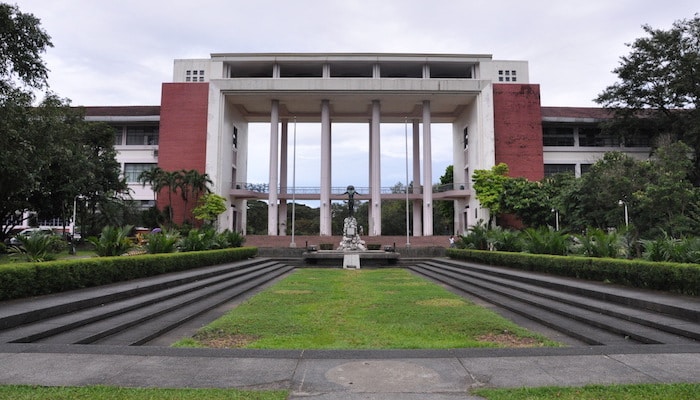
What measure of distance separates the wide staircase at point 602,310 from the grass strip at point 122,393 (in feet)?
14.2

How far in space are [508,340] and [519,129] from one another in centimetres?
3234

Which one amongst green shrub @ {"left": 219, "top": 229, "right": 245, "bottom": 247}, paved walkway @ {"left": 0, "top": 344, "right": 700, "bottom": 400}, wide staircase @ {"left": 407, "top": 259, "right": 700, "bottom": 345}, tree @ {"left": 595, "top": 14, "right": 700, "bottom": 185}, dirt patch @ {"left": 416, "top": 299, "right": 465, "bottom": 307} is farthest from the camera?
tree @ {"left": 595, "top": 14, "right": 700, "bottom": 185}

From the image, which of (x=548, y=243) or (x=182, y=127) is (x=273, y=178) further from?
(x=548, y=243)

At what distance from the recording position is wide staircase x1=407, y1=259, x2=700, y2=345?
555 cm

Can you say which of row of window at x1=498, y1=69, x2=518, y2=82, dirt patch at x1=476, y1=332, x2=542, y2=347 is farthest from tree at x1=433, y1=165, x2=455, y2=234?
dirt patch at x1=476, y1=332, x2=542, y2=347

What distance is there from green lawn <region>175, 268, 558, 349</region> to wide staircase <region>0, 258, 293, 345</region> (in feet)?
2.78

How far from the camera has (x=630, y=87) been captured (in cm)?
3372

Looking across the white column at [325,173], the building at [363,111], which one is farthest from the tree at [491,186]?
the white column at [325,173]

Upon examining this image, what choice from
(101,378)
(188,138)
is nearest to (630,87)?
(188,138)

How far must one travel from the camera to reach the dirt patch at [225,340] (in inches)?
210

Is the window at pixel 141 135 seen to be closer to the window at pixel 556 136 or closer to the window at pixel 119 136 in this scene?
the window at pixel 119 136

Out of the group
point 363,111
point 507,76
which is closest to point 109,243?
point 363,111

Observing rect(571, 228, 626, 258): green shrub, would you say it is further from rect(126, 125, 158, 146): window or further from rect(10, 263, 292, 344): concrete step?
rect(126, 125, 158, 146): window

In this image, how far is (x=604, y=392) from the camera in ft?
11.0
